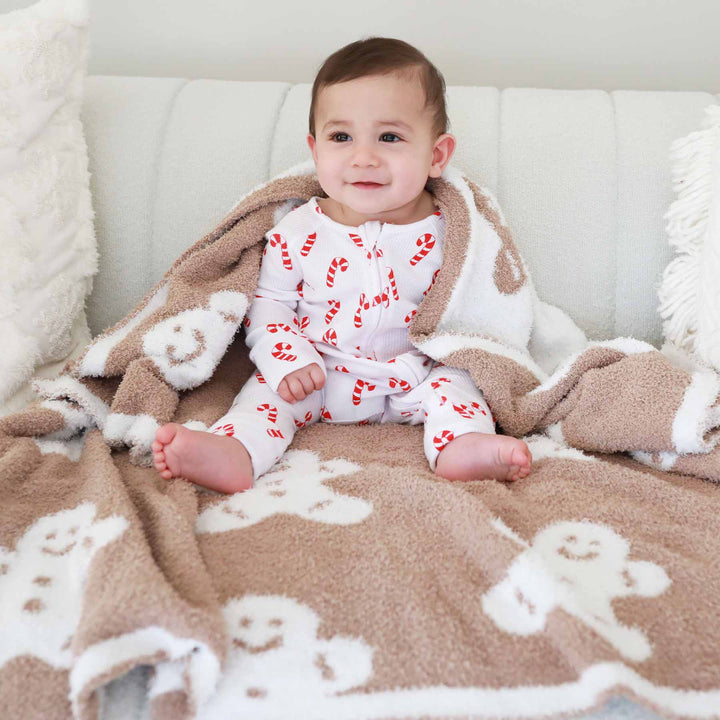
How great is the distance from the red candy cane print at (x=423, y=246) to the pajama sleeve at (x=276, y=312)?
0.61 feet

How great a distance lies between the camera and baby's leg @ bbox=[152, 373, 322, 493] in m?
0.92

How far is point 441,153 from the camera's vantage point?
1227 mm

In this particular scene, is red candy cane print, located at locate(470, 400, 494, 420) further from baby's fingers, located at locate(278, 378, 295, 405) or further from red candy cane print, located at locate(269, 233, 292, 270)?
→ red candy cane print, located at locate(269, 233, 292, 270)

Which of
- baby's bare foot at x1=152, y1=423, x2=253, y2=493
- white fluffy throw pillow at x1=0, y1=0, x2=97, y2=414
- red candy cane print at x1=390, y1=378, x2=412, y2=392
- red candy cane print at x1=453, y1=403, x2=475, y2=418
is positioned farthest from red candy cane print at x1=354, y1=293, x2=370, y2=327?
white fluffy throw pillow at x1=0, y1=0, x2=97, y2=414

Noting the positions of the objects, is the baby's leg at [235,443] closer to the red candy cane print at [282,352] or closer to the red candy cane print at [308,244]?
the red candy cane print at [282,352]

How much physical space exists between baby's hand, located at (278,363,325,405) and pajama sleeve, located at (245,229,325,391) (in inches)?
1.1

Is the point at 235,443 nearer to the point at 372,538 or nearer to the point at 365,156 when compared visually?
the point at 372,538

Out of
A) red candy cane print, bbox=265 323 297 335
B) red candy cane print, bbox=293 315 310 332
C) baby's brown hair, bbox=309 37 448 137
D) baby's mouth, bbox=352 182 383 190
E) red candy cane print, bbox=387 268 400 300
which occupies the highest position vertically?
baby's brown hair, bbox=309 37 448 137

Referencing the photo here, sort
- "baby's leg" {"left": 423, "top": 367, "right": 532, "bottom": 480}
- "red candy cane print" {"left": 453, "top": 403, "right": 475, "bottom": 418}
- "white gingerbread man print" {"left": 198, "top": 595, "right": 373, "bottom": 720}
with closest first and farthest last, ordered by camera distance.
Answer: "white gingerbread man print" {"left": 198, "top": 595, "right": 373, "bottom": 720} < "baby's leg" {"left": 423, "top": 367, "right": 532, "bottom": 480} < "red candy cane print" {"left": 453, "top": 403, "right": 475, "bottom": 418}

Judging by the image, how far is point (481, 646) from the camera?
0.68 m

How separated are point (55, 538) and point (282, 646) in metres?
0.29

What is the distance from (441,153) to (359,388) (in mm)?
399

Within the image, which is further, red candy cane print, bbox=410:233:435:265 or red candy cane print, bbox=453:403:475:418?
red candy cane print, bbox=410:233:435:265

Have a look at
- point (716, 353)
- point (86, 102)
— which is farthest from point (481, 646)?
point (86, 102)
